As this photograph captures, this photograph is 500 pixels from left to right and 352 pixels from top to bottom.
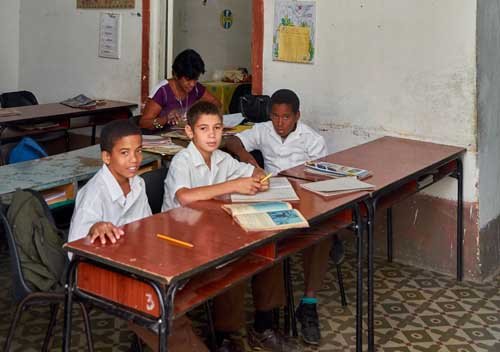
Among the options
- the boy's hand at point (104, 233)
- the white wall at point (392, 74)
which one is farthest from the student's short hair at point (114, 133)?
the white wall at point (392, 74)

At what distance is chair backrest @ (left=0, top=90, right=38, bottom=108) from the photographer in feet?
18.9

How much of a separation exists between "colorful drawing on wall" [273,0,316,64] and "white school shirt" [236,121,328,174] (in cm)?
92

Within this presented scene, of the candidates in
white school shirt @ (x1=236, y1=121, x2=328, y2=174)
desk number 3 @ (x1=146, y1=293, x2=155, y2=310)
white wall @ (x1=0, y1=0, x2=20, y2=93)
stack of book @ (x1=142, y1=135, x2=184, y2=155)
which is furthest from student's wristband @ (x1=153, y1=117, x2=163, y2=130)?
desk number 3 @ (x1=146, y1=293, x2=155, y2=310)

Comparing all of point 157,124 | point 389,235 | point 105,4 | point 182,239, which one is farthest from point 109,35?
point 182,239

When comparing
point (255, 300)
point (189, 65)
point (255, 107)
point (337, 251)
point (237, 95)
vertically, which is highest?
point (189, 65)

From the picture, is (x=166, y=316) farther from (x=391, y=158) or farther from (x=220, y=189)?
(x=391, y=158)

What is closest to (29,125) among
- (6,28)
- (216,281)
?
(6,28)

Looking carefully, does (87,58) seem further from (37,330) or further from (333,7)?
(37,330)

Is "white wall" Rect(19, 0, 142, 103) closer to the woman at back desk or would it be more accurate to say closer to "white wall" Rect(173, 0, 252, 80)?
the woman at back desk

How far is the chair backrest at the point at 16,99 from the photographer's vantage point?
575 centimetres

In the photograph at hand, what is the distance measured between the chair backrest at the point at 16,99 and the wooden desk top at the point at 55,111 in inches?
13.7

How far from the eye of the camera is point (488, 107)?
14.0 ft

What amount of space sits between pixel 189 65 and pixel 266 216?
2.51 m

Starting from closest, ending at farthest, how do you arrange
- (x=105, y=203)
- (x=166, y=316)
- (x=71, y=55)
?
(x=166, y=316) → (x=105, y=203) → (x=71, y=55)
